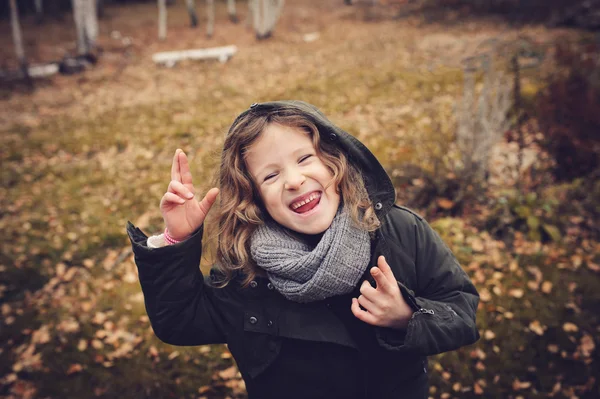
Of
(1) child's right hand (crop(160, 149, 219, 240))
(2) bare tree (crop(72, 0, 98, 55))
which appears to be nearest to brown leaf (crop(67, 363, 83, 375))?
(1) child's right hand (crop(160, 149, 219, 240))

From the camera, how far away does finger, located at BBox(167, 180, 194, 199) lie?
5.03 ft

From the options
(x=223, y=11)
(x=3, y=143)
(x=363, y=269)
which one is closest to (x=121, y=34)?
(x=223, y=11)

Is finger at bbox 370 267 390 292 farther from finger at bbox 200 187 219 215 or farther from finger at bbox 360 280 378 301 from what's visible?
finger at bbox 200 187 219 215

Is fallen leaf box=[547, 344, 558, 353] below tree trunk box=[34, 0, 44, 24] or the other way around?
below

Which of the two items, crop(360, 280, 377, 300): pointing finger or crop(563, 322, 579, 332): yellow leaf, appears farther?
crop(563, 322, 579, 332): yellow leaf

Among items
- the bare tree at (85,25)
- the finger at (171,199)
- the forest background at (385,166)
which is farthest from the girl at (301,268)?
the bare tree at (85,25)

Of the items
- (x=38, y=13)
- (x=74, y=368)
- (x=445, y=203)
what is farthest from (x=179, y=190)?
(x=38, y=13)

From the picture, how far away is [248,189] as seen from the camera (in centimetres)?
173

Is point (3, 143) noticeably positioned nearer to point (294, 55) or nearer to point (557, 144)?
point (294, 55)

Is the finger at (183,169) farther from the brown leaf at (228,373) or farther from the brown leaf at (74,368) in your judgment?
the brown leaf at (74,368)

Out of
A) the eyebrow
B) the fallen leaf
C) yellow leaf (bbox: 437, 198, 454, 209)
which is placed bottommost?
the fallen leaf

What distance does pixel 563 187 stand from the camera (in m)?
4.25

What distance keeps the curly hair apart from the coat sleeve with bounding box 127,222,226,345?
132 mm

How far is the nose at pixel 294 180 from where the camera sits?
153 cm
